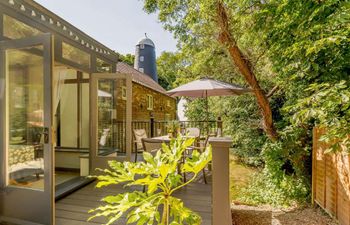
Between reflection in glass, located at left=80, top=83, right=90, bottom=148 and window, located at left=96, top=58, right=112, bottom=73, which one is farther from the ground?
window, located at left=96, top=58, right=112, bottom=73

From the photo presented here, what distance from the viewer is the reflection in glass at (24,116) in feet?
10.1

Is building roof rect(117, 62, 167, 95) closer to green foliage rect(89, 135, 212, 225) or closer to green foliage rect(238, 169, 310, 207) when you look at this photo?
green foliage rect(238, 169, 310, 207)

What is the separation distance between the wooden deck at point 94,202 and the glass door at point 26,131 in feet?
1.23

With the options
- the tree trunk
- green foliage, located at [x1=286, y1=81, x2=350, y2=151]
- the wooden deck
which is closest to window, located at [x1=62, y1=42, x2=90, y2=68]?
the wooden deck

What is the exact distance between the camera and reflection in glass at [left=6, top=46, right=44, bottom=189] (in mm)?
3068

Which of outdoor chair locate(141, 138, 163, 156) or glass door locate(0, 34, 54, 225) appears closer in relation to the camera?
glass door locate(0, 34, 54, 225)

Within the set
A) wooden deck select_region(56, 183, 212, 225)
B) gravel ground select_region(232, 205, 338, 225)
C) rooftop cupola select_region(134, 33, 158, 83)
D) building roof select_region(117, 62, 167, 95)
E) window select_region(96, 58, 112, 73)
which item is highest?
rooftop cupola select_region(134, 33, 158, 83)

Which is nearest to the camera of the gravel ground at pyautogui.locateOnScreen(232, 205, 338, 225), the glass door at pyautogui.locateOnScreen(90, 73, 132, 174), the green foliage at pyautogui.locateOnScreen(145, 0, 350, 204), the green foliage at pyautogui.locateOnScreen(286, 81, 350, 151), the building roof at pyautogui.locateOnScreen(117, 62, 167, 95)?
the green foliage at pyautogui.locateOnScreen(286, 81, 350, 151)

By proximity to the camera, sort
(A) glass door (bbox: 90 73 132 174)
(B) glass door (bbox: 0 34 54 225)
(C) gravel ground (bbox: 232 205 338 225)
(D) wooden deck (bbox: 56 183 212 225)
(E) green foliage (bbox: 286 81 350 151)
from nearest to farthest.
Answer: (E) green foliage (bbox: 286 81 350 151) → (B) glass door (bbox: 0 34 54 225) → (D) wooden deck (bbox: 56 183 212 225) → (C) gravel ground (bbox: 232 205 338 225) → (A) glass door (bbox: 90 73 132 174)

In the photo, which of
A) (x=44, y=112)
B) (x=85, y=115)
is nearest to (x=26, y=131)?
(x=44, y=112)

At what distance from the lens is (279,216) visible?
4.39 meters

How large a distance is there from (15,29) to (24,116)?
4.05 ft

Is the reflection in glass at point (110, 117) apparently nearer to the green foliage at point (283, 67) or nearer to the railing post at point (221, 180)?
the green foliage at point (283, 67)

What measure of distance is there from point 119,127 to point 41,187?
7.79 feet
